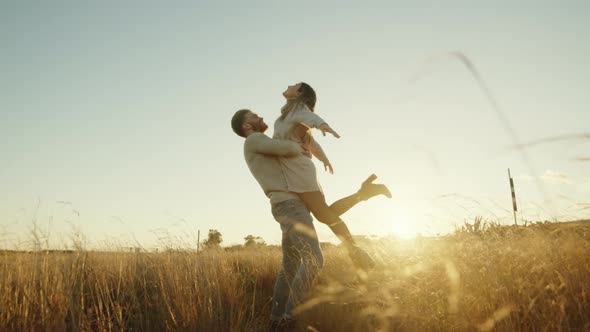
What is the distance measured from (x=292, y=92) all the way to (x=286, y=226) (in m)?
1.23

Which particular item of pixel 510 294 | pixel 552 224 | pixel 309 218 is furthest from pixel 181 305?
pixel 552 224

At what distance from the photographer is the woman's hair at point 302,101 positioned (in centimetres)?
364

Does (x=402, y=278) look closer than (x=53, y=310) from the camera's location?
No

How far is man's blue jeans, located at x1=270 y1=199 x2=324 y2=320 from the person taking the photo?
3.04 meters

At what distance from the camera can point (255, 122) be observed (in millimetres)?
3721

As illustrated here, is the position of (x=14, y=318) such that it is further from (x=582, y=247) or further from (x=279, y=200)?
(x=582, y=247)

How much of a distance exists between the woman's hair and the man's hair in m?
0.36

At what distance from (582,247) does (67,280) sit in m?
3.33

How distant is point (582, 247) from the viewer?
2.72 meters

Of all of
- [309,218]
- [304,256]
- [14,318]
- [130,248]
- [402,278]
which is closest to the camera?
[14,318]

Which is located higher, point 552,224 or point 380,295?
point 552,224

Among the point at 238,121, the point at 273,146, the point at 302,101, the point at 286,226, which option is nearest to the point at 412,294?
the point at 286,226

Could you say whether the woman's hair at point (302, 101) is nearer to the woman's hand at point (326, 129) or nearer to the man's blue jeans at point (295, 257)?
the woman's hand at point (326, 129)

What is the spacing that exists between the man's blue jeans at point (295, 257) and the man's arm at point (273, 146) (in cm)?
42
